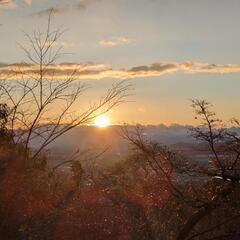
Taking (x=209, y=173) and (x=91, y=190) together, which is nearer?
(x=209, y=173)

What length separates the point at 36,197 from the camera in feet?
40.0

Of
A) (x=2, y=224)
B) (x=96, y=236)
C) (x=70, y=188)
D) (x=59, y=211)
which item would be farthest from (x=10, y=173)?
(x=70, y=188)

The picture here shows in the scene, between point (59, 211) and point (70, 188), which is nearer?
point (59, 211)

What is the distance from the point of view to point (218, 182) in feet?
37.9

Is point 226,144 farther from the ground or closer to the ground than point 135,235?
farther from the ground

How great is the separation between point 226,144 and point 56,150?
Result: 6762mm

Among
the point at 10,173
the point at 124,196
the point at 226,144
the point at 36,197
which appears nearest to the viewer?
the point at 226,144

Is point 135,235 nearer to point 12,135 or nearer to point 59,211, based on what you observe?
point 59,211

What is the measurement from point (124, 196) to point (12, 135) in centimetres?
707

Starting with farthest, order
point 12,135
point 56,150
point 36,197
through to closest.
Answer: point 56,150 → point 12,135 → point 36,197

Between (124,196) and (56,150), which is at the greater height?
(56,150)

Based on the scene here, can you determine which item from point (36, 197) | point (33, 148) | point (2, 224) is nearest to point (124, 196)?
point (33, 148)

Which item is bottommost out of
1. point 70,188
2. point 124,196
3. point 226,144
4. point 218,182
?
point 124,196

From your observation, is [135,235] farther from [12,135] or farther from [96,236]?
[12,135]
